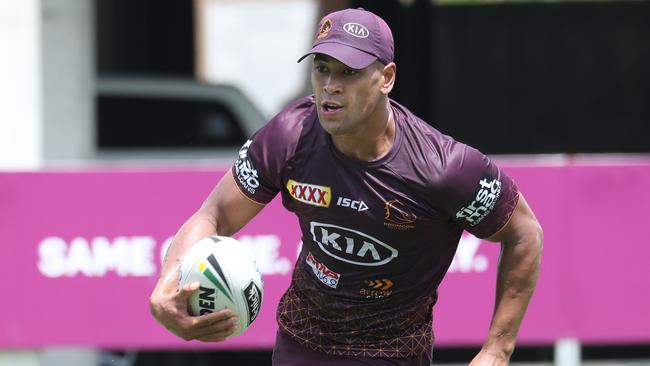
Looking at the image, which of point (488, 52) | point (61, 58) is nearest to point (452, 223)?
point (61, 58)

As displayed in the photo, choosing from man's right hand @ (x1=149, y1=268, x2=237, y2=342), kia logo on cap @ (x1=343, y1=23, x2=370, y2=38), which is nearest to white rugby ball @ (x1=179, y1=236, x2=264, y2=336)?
man's right hand @ (x1=149, y1=268, x2=237, y2=342)

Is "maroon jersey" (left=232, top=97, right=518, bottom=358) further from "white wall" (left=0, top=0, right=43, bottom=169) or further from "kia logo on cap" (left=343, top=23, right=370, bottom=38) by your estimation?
"white wall" (left=0, top=0, right=43, bottom=169)

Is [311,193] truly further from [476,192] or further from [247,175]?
[476,192]

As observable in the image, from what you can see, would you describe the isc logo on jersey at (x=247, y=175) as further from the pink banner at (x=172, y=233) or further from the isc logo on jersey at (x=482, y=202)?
the pink banner at (x=172, y=233)

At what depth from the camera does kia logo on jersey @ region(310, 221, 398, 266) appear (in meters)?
4.72

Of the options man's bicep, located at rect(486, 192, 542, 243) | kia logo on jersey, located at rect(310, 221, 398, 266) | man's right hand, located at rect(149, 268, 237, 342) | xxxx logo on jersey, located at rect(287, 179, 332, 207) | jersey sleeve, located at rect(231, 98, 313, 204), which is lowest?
man's right hand, located at rect(149, 268, 237, 342)

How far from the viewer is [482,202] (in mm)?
4625

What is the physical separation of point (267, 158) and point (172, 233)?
256 cm

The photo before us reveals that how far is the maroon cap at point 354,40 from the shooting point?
4.42 m

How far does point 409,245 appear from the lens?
4.75 m

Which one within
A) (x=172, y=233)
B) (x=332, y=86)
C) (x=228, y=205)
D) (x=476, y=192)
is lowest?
(x=172, y=233)

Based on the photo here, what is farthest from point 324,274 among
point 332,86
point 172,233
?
point 172,233

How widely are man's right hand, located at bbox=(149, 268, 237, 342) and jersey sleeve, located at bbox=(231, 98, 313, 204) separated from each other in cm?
55

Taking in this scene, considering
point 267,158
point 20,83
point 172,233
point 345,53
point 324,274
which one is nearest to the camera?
point 345,53
